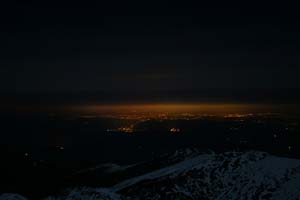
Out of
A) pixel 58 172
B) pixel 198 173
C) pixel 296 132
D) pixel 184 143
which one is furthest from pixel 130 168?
pixel 296 132

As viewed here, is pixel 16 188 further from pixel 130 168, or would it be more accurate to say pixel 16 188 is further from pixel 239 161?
pixel 239 161

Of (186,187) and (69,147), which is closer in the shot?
(186,187)

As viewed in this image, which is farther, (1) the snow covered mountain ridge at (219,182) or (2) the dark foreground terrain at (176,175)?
(2) the dark foreground terrain at (176,175)

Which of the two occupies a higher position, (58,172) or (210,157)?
(210,157)

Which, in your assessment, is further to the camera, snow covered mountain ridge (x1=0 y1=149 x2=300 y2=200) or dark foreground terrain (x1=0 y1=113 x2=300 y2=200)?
dark foreground terrain (x1=0 y1=113 x2=300 y2=200)

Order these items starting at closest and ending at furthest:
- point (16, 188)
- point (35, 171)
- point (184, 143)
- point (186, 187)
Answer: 1. point (186, 187)
2. point (16, 188)
3. point (35, 171)
4. point (184, 143)

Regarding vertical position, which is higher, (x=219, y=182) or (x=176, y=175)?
(x=176, y=175)

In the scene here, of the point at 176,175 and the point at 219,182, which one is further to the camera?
the point at 176,175

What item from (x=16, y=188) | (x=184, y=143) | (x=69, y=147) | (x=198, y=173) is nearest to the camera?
(x=198, y=173)
